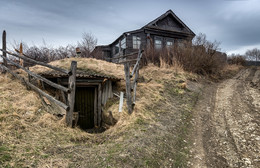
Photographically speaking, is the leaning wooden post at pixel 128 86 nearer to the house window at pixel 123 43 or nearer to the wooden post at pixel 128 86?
the wooden post at pixel 128 86

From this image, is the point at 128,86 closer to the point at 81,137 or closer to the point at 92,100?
the point at 81,137

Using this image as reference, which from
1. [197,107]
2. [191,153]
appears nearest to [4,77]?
[191,153]

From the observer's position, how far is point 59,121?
4.38 meters

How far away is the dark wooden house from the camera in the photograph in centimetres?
1606

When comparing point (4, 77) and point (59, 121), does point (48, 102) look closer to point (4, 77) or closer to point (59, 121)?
point (59, 121)

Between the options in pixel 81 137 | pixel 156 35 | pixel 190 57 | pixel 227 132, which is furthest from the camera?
pixel 156 35

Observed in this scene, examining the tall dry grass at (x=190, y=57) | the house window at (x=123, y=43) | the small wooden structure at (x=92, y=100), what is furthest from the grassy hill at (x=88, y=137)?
the house window at (x=123, y=43)

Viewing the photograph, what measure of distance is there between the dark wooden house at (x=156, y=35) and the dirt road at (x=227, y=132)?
32.2 ft

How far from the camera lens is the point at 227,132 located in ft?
15.0

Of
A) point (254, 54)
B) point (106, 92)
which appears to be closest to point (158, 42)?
point (106, 92)

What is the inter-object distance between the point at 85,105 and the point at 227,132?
568 cm

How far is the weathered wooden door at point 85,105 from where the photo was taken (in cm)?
694

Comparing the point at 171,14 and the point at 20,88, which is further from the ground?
the point at 171,14

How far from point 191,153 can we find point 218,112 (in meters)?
3.28
